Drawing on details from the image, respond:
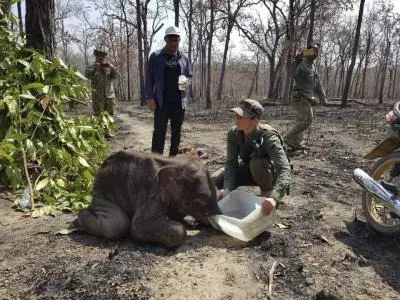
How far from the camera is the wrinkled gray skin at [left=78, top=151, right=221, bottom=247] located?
11.1 feet

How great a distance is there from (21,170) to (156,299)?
3.03m

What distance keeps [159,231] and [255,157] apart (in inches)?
55.7

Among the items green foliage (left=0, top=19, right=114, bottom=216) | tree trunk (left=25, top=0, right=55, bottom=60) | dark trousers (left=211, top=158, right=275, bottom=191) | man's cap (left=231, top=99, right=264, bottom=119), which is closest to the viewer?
man's cap (left=231, top=99, right=264, bottom=119)

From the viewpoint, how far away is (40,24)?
6.34 metres

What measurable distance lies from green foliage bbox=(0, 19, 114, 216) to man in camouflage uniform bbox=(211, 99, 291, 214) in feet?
5.33

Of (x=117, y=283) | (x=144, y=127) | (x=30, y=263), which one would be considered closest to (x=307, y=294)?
(x=117, y=283)

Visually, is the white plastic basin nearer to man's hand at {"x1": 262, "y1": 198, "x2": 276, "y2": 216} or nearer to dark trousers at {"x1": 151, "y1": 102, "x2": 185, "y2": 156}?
man's hand at {"x1": 262, "y1": 198, "x2": 276, "y2": 216}

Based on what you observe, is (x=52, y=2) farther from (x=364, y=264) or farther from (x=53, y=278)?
(x=364, y=264)

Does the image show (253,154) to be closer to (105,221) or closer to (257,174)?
(257,174)

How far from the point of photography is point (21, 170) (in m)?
5.07

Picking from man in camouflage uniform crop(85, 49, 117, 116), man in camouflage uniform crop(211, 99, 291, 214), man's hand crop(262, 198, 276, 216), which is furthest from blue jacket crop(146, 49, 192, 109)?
man in camouflage uniform crop(85, 49, 117, 116)

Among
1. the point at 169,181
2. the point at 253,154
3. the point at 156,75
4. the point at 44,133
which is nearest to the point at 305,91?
the point at 156,75

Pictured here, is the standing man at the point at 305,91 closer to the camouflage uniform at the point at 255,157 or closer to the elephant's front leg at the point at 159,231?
the camouflage uniform at the point at 255,157

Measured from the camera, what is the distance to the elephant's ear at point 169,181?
134 inches
